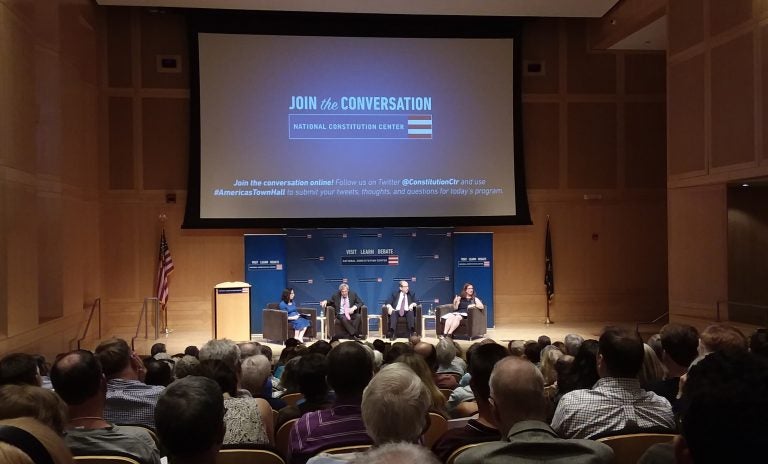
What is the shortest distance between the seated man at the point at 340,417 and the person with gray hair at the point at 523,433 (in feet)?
1.74

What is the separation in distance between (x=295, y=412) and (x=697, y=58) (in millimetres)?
8311

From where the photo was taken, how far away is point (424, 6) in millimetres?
10781

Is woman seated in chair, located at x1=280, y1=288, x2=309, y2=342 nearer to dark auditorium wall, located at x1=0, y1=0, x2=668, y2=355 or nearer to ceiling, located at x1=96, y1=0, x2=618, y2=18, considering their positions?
dark auditorium wall, located at x1=0, y1=0, x2=668, y2=355

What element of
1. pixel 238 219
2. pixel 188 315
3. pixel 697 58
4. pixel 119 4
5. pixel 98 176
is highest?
pixel 119 4

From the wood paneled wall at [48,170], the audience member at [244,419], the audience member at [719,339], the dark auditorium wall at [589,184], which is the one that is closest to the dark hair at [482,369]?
the audience member at [244,419]

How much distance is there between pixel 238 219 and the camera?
36.7 feet

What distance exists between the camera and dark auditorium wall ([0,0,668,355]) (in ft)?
30.4

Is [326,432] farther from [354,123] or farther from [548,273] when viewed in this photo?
[548,273]

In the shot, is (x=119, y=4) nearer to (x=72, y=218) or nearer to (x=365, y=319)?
(x=72, y=218)

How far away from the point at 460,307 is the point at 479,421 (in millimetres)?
8294

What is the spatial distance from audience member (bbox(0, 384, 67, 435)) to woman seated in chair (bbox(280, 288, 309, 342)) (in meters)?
8.24

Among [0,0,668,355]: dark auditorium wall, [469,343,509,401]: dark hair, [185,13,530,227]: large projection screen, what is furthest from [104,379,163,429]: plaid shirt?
[185,13,530,227]: large projection screen

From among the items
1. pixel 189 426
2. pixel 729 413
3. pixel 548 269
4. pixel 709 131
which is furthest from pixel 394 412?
pixel 548 269

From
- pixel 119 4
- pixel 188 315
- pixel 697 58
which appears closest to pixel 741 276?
pixel 697 58
